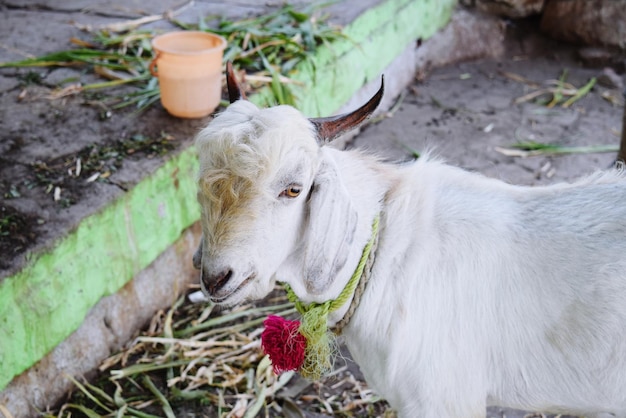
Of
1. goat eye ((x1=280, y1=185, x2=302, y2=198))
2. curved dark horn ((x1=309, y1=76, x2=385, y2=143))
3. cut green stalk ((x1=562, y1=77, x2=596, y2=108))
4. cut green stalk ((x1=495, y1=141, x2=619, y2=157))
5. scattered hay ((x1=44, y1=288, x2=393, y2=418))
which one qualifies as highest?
curved dark horn ((x1=309, y1=76, x2=385, y2=143))

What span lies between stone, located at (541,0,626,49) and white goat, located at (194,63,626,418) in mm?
4964

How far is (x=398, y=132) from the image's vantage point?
563 cm

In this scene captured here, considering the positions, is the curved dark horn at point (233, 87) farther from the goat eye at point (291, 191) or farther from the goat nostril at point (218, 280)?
the goat nostril at point (218, 280)

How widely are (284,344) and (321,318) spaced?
9.0 inches

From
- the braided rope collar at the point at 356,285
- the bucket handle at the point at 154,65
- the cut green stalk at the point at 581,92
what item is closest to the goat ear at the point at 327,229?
the braided rope collar at the point at 356,285

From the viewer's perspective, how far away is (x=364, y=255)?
2420mm

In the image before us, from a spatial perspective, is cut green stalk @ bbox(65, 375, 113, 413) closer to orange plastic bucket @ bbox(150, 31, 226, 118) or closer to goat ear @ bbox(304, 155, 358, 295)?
goat ear @ bbox(304, 155, 358, 295)

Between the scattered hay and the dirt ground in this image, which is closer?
the scattered hay

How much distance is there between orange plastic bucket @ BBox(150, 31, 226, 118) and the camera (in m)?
3.82

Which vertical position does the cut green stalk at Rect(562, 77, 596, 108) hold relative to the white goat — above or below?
below

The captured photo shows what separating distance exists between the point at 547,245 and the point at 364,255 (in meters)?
0.59

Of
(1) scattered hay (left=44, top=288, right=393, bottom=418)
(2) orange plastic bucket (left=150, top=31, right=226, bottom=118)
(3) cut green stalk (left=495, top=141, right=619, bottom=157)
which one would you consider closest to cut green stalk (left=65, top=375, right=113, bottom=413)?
(1) scattered hay (left=44, top=288, right=393, bottom=418)

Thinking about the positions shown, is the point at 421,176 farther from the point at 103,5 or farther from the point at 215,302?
the point at 103,5

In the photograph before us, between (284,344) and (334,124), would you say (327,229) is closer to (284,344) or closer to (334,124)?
(334,124)
